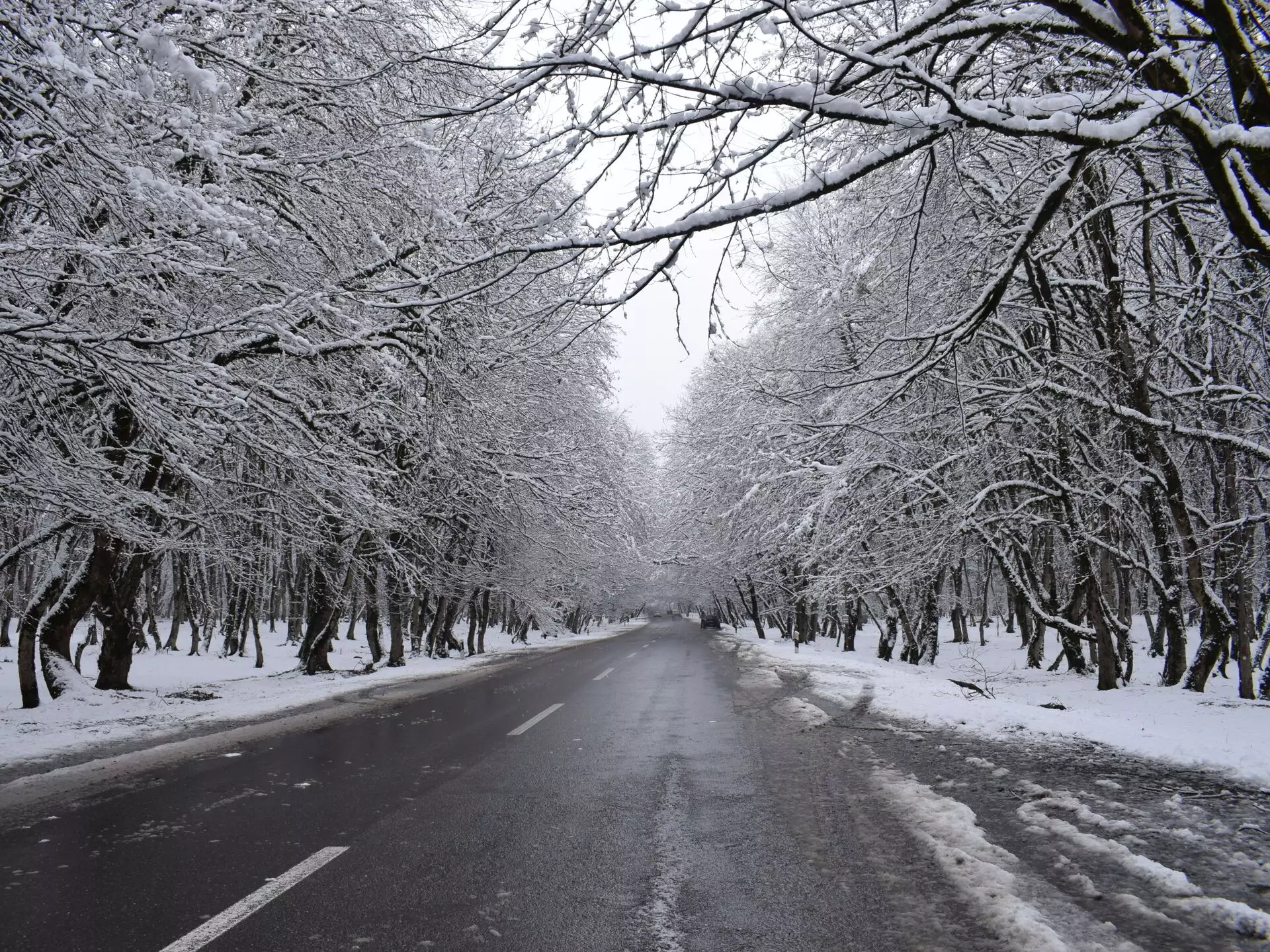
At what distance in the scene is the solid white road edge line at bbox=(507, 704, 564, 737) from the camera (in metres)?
8.70

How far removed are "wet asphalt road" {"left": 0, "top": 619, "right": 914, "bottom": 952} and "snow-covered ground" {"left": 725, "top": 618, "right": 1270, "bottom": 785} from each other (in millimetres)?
3221

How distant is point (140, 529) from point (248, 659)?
94.8ft

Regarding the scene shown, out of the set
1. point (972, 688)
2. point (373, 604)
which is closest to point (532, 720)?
point (972, 688)

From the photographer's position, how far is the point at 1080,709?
11.2 metres

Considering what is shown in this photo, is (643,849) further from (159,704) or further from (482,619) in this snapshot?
(482,619)

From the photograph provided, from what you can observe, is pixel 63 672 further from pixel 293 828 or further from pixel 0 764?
pixel 293 828

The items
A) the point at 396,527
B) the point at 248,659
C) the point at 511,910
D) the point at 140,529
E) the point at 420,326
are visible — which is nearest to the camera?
the point at 511,910

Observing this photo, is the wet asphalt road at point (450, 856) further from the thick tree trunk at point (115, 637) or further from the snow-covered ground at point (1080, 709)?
Result: the thick tree trunk at point (115, 637)

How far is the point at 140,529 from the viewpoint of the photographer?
27.5ft

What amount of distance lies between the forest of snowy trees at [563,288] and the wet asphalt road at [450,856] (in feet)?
10.5

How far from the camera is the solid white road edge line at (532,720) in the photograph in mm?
8703

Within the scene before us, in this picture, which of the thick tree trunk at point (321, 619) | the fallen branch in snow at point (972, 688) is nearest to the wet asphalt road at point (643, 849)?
the fallen branch in snow at point (972, 688)

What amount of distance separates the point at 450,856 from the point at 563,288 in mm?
4498

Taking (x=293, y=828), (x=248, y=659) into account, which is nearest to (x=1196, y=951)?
(x=293, y=828)
